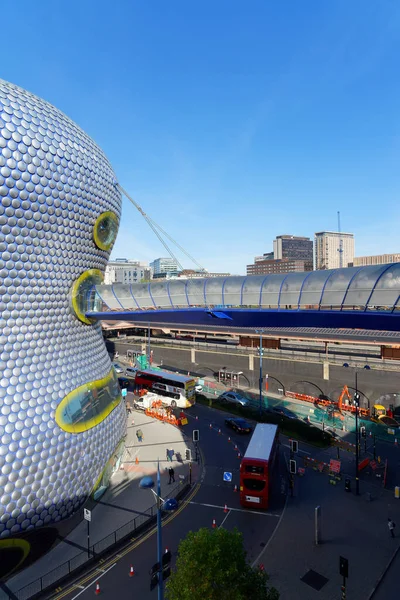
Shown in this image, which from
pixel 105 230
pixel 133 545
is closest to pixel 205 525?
pixel 133 545

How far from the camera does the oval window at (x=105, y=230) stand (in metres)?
20.1

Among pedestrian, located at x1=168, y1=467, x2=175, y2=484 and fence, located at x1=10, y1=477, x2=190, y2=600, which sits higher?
pedestrian, located at x1=168, y1=467, x2=175, y2=484

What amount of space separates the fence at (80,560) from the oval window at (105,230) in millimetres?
14161

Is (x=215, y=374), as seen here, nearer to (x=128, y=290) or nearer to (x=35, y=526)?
(x=128, y=290)

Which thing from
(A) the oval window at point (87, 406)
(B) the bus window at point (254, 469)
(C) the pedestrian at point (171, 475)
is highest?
(A) the oval window at point (87, 406)

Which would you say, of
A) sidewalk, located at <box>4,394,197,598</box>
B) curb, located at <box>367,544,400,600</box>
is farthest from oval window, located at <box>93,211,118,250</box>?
curb, located at <box>367,544,400,600</box>

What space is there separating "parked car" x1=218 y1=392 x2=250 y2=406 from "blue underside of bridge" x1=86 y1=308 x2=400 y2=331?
55.6 feet

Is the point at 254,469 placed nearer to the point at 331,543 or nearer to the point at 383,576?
the point at 331,543

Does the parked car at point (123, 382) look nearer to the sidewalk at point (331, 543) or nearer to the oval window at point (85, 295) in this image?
the oval window at point (85, 295)

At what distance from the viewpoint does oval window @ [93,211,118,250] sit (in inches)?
793

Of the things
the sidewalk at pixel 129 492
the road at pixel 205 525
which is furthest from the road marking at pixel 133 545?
the sidewalk at pixel 129 492

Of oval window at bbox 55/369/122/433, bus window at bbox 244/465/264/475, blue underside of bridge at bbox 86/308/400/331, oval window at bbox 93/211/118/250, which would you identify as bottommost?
bus window at bbox 244/465/264/475

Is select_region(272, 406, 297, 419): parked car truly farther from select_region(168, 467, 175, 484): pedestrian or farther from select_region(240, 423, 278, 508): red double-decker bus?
select_region(240, 423, 278, 508): red double-decker bus

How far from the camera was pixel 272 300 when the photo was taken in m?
17.7
